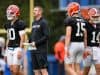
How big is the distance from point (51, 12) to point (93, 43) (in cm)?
569

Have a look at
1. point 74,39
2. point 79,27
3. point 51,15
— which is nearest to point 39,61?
point 74,39

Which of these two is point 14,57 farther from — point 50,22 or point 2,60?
point 50,22

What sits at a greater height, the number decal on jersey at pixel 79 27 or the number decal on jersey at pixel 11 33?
the number decal on jersey at pixel 79 27

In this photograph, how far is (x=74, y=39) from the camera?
1488cm

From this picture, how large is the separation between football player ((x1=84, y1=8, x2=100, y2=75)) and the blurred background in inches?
96.6

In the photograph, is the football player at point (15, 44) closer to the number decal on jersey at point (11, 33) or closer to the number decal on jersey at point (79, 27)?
the number decal on jersey at point (11, 33)

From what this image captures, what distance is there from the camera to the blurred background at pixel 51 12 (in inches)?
691

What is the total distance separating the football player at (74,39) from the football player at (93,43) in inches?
7.3

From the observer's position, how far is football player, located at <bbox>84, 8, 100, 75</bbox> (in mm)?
14672

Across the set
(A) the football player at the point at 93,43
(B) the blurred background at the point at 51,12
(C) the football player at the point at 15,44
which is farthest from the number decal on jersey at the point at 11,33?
(B) the blurred background at the point at 51,12

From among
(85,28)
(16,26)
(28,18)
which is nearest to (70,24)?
(85,28)

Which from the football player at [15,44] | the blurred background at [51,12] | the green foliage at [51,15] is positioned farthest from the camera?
the green foliage at [51,15]

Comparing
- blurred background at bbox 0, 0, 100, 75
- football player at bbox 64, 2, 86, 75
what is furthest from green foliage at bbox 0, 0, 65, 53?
football player at bbox 64, 2, 86, 75

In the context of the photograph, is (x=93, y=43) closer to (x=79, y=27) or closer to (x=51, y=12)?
(x=79, y=27)
